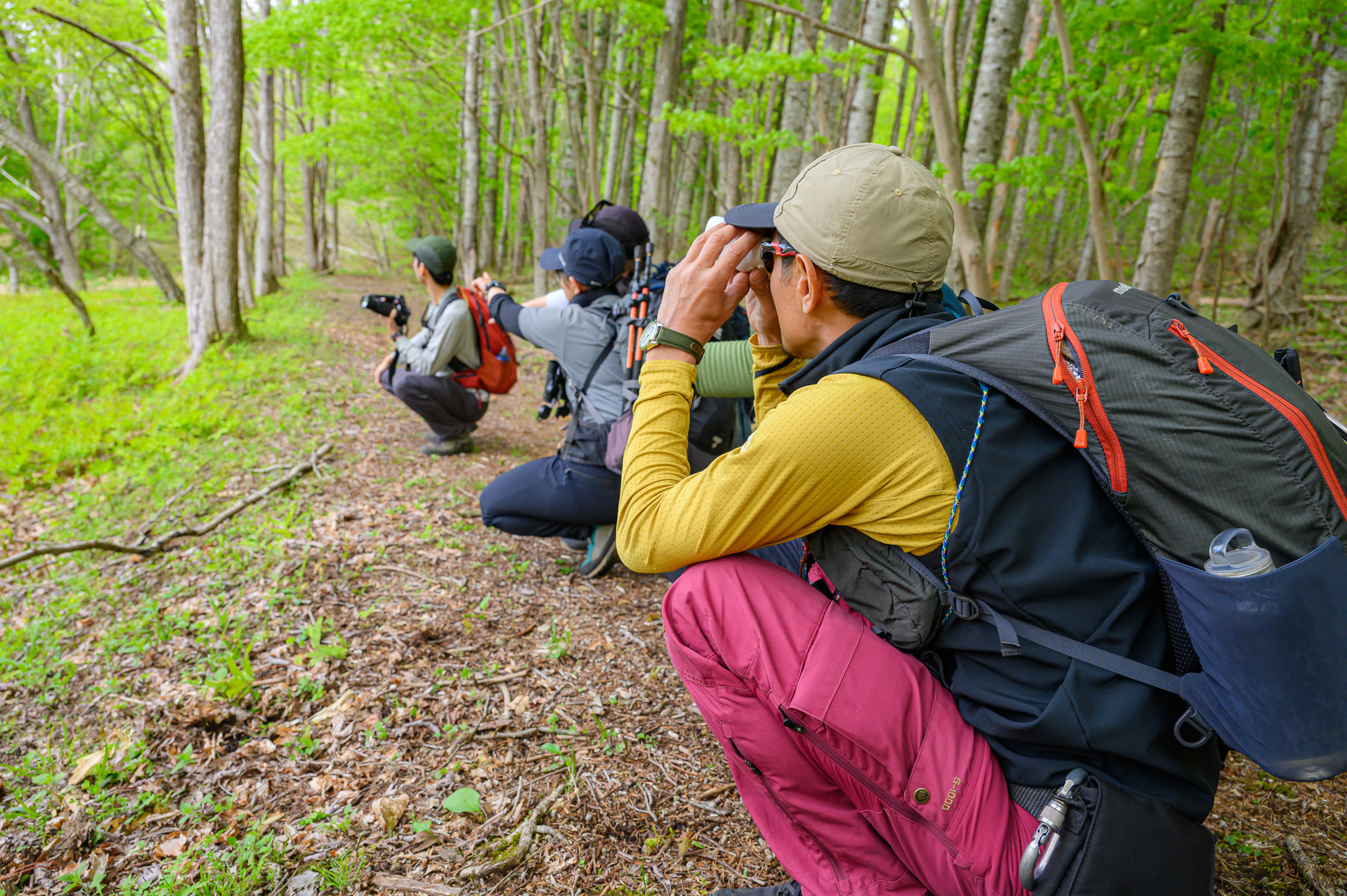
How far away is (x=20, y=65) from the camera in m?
12.1

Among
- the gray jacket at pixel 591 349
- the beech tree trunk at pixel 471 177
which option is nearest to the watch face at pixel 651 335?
the gray jacket at pixel 591 349

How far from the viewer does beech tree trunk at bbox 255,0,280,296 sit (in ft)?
44.3

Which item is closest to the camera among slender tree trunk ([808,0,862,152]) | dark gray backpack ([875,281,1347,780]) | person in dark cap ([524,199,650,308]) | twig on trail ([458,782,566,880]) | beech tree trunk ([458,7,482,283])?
dark gray backpack ([875,281,1347,780])

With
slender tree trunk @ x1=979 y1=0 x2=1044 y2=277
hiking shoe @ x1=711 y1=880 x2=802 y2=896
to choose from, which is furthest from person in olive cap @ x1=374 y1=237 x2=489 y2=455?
slender tree trunk @ x1=979 y1=0 x2=1044 y2=277

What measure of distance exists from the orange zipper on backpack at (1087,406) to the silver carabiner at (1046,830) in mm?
579

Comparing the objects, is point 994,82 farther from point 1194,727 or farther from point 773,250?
point 1194,727

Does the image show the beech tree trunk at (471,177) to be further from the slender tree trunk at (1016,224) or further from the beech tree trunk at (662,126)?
the slender tree trunk at (1016,224)

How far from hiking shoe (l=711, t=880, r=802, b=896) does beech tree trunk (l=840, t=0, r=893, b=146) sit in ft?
23.2

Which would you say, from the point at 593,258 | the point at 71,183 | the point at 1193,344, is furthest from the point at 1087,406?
the point at 71,183

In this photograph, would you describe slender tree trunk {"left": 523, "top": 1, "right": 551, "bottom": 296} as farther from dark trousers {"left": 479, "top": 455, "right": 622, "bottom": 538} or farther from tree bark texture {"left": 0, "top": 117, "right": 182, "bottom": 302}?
dark trousers {"left": 479, "top": 455, "right": 622, "bottom": 538}

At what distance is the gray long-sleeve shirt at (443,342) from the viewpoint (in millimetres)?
4945

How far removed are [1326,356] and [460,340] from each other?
30.8ft

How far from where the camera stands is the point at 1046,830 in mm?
1360

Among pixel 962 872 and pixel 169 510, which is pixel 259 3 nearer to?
pixel 169 510
